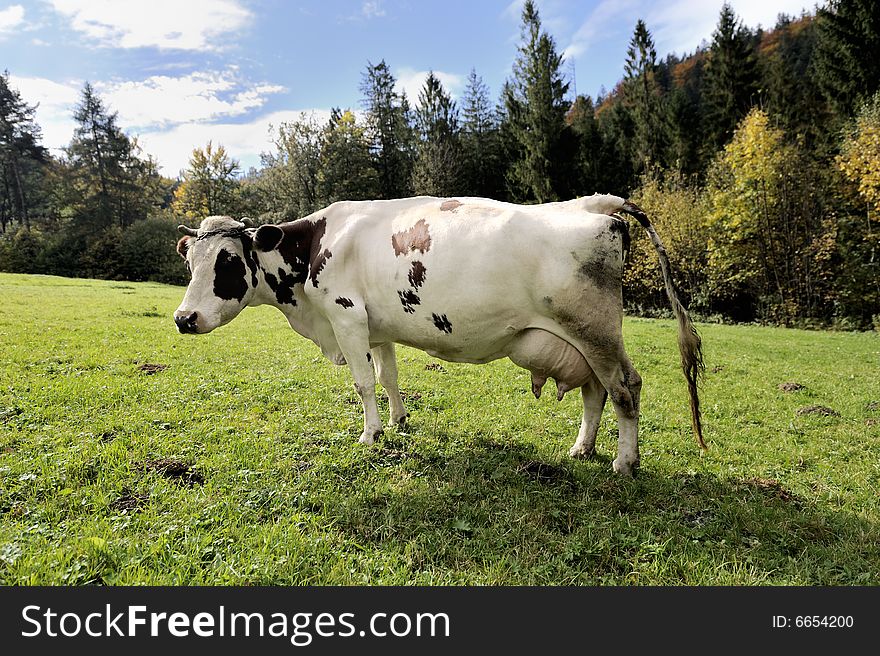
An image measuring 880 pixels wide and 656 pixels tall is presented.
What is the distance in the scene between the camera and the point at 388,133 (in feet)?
144

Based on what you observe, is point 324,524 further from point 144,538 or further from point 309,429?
point 309,429

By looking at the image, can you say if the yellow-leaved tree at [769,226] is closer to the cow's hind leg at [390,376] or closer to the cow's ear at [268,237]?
the cow's hind leg at [390,376]

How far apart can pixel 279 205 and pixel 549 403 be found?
126 ft

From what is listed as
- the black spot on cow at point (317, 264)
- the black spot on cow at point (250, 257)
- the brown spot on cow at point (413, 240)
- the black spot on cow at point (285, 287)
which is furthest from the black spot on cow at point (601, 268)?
the black spot on cow at point (250, 257)

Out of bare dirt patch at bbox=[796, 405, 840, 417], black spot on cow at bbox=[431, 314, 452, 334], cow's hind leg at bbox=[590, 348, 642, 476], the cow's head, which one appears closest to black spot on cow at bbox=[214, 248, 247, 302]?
the cow's head

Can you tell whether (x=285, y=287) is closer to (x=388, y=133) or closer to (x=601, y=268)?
(x=601, y=268)

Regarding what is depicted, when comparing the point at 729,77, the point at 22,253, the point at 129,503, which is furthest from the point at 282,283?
the point at 22,253

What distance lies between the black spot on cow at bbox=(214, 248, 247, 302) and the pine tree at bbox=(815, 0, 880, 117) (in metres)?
34.2

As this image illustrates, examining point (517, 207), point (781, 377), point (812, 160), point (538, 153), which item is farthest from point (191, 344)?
point (538, 153)

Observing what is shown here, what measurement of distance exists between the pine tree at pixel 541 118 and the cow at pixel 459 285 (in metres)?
32.6

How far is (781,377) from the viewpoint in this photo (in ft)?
28.9

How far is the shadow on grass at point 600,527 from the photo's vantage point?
116 inches

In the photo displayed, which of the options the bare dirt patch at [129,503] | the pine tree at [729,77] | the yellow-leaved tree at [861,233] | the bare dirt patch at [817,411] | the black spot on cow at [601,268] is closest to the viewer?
the bare dirt patch at [129,503]

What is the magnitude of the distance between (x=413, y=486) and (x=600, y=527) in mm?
1520
